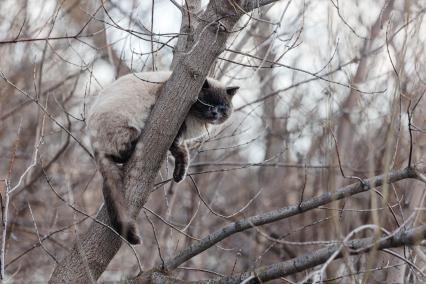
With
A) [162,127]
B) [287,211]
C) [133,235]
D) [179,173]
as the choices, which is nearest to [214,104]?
[179,173]

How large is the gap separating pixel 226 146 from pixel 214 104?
1931mm

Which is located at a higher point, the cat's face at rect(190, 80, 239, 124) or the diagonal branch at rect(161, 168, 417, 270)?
the cat's face at rect(190, 80, 239, 124)

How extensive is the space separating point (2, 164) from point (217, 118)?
16.6 ft

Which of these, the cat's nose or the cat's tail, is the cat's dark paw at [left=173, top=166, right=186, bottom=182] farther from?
the cat's tail

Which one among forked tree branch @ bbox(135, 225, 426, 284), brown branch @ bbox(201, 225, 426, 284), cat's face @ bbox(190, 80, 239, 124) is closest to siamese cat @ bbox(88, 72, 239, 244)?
cat's face @ bbox(190, 80, 239, 124)

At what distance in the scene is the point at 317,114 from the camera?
8.54 meters

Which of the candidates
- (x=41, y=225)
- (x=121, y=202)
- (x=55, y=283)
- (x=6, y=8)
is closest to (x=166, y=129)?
(x=121, y=202)

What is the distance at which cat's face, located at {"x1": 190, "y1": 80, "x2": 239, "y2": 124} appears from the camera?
18.7ft

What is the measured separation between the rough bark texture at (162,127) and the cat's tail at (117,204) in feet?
0.26

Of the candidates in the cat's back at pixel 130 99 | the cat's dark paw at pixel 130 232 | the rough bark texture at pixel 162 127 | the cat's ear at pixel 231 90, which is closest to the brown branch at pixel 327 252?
the cat's dark paw at pixel 130 232

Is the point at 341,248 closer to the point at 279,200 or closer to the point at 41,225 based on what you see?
the point at 41,225

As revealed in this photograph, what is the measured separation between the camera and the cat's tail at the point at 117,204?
4.17m

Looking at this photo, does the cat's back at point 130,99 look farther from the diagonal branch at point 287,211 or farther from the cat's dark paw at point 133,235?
the diagonal branch at point 287,211

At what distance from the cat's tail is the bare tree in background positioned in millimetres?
103
